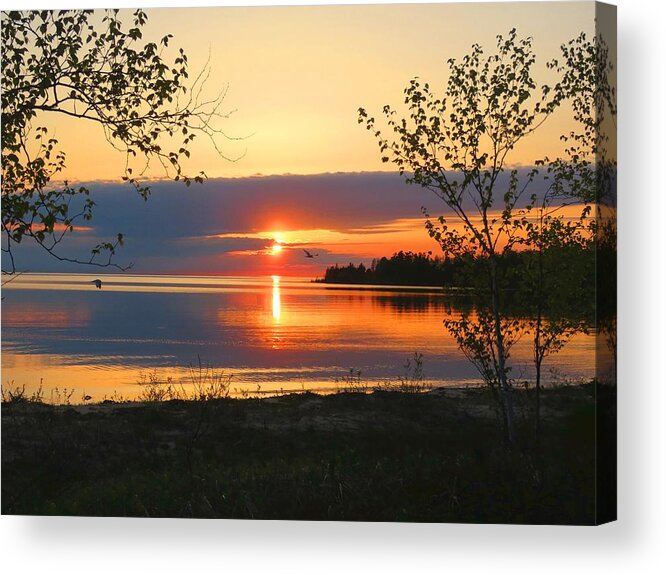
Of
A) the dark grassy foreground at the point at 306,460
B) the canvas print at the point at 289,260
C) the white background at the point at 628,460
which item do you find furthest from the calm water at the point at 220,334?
the white background at the point at 628,460

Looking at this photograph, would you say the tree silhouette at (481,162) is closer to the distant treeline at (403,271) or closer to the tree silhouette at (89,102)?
the distant treeline at (403,271)

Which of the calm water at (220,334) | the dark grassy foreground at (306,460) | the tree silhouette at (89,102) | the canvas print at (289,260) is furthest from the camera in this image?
the tree silhouette at (89,102)

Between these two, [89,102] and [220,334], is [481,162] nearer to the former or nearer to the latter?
[220,334]

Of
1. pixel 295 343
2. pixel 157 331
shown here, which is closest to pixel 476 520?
pixel 295 343

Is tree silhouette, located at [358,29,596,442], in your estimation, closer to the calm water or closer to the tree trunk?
the tree trunk

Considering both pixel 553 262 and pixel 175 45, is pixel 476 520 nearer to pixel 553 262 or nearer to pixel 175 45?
pixel 553 262

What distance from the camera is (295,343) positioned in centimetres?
1022

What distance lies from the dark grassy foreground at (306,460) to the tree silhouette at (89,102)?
64.5 inches

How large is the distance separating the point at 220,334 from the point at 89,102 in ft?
7.99

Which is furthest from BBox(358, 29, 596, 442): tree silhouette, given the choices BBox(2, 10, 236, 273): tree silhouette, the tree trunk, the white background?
BBox(2, 10, 236, 273): tree silhouette

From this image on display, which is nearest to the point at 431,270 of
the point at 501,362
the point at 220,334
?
the point at 501,362

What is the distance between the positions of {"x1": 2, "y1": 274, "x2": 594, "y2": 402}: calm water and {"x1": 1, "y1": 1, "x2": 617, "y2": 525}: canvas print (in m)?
0.02

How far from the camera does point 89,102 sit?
10.4 meters

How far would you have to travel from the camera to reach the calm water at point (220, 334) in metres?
10.1
